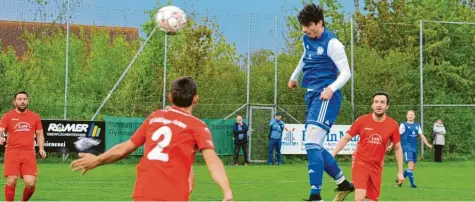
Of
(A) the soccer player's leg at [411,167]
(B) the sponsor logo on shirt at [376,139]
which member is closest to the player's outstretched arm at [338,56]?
(B) the sponsor logo on shirt at [376,139]

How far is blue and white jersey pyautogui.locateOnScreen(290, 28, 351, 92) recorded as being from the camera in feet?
→ 35.3

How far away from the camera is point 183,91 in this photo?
6.91 metres

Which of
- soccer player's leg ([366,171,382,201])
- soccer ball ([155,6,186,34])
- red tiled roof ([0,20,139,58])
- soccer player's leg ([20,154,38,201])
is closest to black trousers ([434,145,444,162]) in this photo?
red tiled roof ([0,20,139,58])

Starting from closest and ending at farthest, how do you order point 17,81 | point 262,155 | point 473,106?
point 17,81 → point 262,155 → point 473,106

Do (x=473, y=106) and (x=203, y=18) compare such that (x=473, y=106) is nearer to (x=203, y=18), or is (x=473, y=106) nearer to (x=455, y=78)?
(x=455, y=78)

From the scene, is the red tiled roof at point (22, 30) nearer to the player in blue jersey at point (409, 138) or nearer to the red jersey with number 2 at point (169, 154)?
the player in blue jersey at point (409, 138)

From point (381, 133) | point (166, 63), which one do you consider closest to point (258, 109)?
point (166, 63)

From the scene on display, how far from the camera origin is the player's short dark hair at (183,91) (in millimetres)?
6887

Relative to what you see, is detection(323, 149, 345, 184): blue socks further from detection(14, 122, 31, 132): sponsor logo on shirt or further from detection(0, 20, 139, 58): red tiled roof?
detection(0, 20, 139, 58): red tiled roof

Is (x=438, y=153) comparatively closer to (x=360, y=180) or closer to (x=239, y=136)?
(x=239, y=136)

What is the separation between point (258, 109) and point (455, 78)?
44.2 ft

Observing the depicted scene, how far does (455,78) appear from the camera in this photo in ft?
139

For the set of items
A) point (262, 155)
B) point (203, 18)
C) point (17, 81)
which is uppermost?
point (203, 18)

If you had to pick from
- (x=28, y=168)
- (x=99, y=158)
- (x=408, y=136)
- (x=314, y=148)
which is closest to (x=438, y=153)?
(x=408, y=136)
